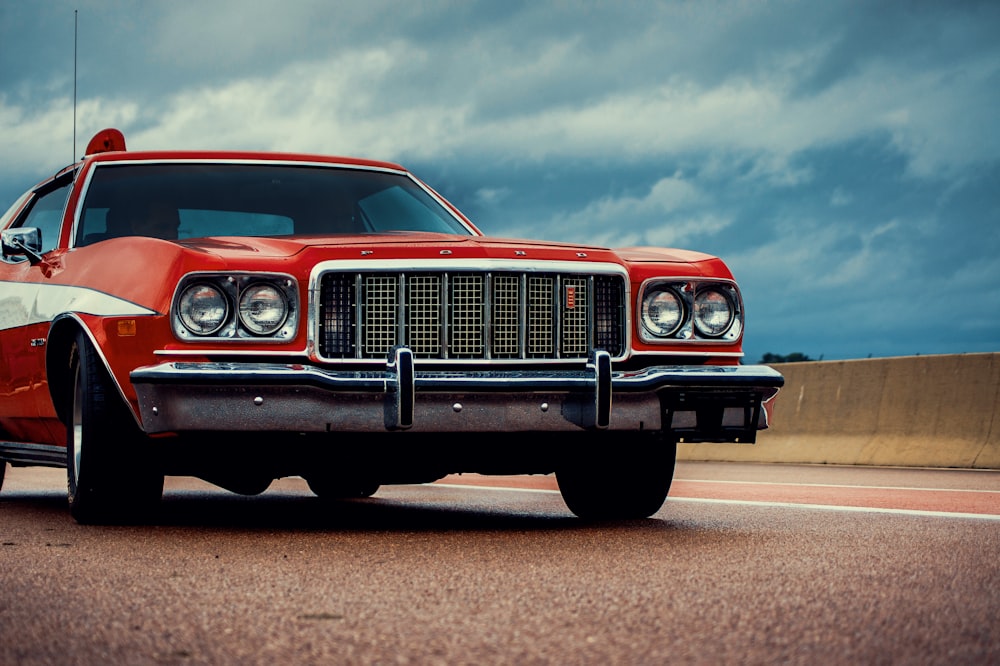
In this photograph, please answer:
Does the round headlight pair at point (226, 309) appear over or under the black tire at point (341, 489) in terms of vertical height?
over

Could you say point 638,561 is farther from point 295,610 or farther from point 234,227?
point 234,227

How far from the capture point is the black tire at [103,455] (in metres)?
5.77

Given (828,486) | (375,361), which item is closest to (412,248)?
(375,361)

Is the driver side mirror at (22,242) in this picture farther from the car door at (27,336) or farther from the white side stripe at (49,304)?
the white side stripe at (49,304)

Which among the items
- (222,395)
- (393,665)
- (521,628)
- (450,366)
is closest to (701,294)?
(450,366)

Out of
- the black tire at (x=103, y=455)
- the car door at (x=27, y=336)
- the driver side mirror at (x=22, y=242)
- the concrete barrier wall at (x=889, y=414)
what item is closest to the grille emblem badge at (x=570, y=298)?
the black tire at (x=103, y=455)

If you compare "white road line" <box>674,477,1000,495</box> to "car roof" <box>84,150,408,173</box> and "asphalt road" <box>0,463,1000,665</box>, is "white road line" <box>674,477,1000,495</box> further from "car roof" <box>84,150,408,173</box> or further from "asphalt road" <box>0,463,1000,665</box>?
"car roof" <box>84,150,408,173</box>

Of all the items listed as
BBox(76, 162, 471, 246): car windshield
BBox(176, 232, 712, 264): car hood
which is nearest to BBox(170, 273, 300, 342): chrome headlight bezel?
BBox(176, 232, 712, 264): car hood

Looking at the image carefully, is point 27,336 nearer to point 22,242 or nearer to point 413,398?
point 22,242

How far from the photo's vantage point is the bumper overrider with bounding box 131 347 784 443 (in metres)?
5.42

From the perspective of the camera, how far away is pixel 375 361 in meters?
5.71

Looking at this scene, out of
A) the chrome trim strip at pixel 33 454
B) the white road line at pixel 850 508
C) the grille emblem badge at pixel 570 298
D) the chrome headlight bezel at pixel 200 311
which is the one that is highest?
the grille emblem badge at pixel 570 298

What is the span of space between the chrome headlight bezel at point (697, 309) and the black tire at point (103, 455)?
7.02ft

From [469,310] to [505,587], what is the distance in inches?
69.7
